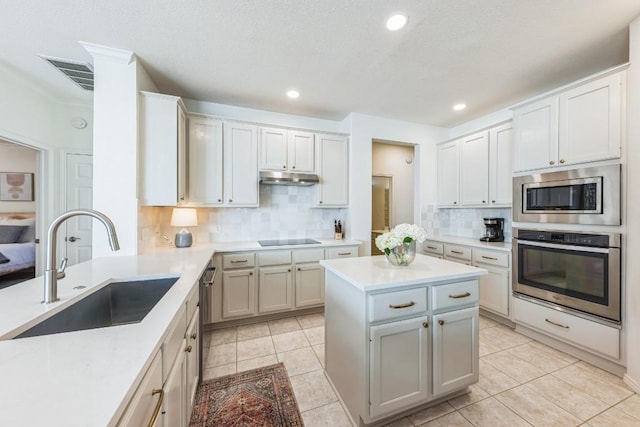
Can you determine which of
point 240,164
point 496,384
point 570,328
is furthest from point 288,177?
point 570,328

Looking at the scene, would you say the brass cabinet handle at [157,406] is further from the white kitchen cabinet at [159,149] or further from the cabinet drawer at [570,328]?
the cabinet drawer at [570,328]

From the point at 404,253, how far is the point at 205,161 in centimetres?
242

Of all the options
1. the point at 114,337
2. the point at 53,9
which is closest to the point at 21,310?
the point at 114,337

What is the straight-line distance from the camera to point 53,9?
1688mm

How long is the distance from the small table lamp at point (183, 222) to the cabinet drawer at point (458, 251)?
127 inches

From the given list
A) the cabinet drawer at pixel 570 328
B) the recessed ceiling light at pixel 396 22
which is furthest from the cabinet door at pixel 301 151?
the cabinet drawer at pixel 570 328

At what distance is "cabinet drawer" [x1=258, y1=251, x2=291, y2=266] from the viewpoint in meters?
2.90

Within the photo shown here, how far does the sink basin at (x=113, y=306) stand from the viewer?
114 centimetres

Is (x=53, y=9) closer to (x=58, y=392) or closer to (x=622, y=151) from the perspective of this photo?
(x=58, y=392)

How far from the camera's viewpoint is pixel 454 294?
1.61 m

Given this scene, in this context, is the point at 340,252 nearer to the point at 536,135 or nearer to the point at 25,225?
the point at 536,135

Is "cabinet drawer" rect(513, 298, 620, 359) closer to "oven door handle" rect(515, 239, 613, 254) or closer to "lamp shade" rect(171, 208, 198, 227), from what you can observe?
"oven door handle" rect(515, 239, 613, 254)

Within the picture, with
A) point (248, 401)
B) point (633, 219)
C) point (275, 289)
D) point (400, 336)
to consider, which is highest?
point (633, 219)

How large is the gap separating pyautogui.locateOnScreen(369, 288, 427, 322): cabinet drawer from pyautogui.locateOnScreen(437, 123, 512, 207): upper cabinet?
7.36 feet
